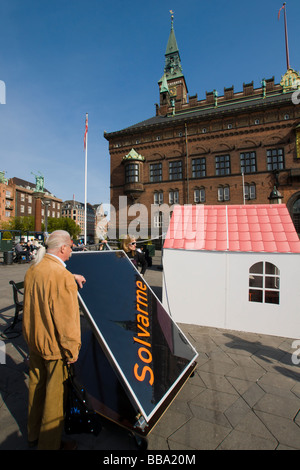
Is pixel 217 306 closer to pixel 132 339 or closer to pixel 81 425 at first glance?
pixel 132 339

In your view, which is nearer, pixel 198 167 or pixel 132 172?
pixel 198 167

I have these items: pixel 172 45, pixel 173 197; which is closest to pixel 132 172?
pixel 173 197

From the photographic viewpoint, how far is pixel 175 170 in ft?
97.6

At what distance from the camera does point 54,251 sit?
7.55 feet

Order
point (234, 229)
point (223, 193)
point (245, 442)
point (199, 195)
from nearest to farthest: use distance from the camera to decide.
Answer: point (245, 442) < point (234, 229) < point (223, 193) < point (199, 195)

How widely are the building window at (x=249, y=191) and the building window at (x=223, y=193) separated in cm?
202

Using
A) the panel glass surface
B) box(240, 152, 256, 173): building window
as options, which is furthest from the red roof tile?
box(240, 152, 256, 173): building window

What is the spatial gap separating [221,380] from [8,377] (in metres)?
3.18

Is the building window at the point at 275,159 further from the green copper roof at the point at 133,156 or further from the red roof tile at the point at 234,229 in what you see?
the red roof tile at the point at 234,229

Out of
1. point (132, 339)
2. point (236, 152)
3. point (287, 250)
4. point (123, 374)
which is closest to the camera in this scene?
point (123, 374)

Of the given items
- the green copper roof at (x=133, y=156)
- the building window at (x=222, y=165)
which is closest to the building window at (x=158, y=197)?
the green copper roof at (x=133, y=156)

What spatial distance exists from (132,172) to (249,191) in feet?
49.6

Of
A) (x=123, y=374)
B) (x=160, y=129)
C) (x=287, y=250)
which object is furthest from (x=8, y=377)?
(x=160, y=129)

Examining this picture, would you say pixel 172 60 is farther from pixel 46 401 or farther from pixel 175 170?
pixel 46 401
